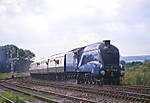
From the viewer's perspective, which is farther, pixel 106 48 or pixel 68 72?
pixel 68 72

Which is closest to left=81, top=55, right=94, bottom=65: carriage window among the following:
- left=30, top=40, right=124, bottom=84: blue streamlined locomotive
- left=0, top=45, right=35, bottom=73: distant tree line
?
left=30, top=40, right=124, bottom=84: blue streamlined locomotive

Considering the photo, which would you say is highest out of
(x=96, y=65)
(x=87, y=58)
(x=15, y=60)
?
(x=15, y=60)

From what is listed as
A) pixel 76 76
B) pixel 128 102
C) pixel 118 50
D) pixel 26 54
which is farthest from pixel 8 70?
pixel 128 102

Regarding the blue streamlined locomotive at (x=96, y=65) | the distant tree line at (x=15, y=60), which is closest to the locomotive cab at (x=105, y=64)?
the blue streamlined locomotive at (x=96, y=65)

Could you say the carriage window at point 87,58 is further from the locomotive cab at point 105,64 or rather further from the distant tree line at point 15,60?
the distant tree line at point 15,60

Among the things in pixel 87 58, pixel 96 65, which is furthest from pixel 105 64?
pixel 87 58

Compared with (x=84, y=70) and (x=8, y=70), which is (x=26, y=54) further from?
(x=84, y=70)

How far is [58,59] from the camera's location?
30891mm

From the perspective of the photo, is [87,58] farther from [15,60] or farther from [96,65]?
[15,60]

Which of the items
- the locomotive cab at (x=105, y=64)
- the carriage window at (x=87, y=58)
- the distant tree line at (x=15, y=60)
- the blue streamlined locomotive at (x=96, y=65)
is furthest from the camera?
the distant tree line at (x=15, y=60)

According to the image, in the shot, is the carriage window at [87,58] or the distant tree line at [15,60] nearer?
the carriage window at [87,58]

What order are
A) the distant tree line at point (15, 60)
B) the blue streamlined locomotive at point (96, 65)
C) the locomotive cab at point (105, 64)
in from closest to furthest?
the locomotive cab at point (105, 64), the blue streamlined locomotive at point (96, 65), the distant tree line at point (15, 60)

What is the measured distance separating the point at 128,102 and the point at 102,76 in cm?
810

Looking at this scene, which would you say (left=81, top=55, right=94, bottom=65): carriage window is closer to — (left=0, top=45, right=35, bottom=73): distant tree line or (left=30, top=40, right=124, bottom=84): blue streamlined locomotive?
(left=30, top=40, right=124, bottom=84): blue streamlined locomotive
